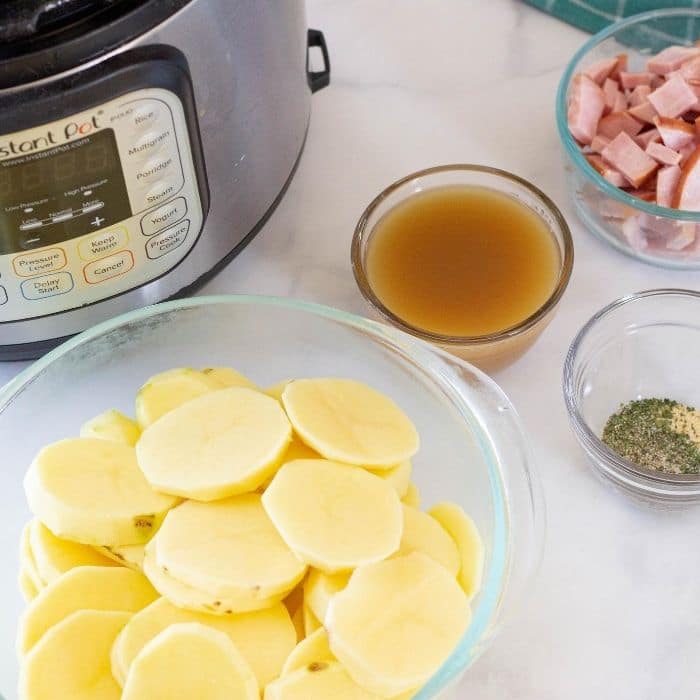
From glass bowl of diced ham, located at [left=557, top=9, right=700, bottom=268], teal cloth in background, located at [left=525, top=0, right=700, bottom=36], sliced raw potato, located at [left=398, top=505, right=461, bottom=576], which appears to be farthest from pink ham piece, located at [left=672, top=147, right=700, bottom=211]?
sliced raw potato, located at [left=398, top=505, right=461, bottom=576]

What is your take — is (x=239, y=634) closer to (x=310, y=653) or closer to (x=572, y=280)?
(x=310, y=653)

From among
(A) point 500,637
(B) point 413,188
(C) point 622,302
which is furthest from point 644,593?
(B) point 413,188

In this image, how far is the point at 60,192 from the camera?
669 millimetres

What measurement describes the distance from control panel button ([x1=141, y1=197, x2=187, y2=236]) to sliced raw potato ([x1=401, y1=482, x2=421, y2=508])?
252 millimetres

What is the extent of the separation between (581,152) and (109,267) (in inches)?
16.8

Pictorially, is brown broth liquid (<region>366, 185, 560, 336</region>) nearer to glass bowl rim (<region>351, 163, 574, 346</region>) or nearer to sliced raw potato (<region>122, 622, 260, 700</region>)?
glass bowl rim (<region>351, 163, 574, 346</region>)

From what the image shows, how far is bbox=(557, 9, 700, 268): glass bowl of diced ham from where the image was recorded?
885mm

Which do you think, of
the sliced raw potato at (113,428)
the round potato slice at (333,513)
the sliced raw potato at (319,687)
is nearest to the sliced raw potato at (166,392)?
the sliced raw potato at (113,428)

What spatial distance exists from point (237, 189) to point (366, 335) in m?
0.16

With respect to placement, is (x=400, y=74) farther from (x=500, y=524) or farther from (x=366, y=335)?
(x=500, y=524)

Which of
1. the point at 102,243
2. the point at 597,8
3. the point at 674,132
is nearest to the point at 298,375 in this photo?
the point at 102,243

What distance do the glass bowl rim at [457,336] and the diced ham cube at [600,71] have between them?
0.15m

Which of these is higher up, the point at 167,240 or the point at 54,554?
the point at 167,240

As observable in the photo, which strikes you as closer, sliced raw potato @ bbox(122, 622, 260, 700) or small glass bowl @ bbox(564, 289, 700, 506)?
sliced raw potato @ bbox(122, 622, 260, 700)
